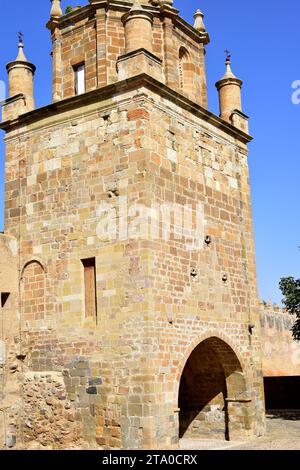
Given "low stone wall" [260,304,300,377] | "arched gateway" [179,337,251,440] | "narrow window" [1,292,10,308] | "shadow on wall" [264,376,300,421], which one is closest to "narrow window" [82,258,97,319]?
"narrow window" [1,292,10,308]

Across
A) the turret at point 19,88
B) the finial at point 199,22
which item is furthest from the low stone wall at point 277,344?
the turret at point 19,88

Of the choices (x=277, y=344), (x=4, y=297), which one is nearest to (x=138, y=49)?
(x=4, y=297)

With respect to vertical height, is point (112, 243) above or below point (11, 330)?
above

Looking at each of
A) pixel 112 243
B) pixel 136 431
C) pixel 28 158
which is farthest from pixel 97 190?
pixel 136 431

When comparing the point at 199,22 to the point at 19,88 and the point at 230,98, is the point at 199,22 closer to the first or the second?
the point at 230,98

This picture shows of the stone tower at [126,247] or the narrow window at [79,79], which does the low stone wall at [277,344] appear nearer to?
→ the stone tower at [126,247]

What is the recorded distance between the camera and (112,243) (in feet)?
38.8

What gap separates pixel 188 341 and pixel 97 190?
342 cm

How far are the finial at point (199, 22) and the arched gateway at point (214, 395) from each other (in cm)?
741

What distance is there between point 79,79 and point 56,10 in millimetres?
1952

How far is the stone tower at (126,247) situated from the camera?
1141 cm
